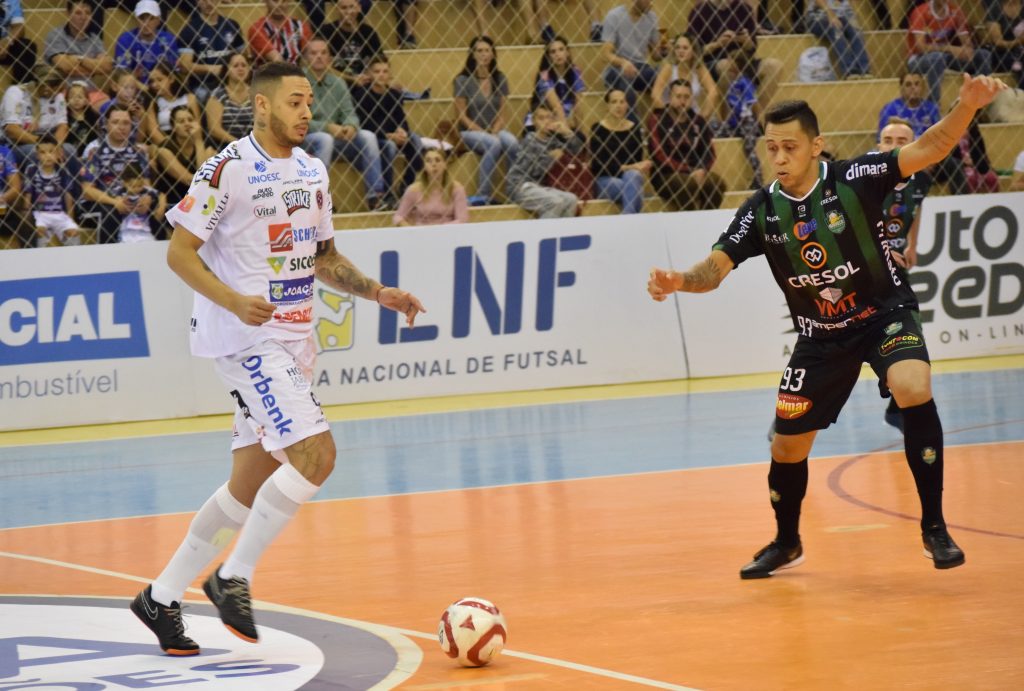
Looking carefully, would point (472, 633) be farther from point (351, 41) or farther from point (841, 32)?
point (841, 32)

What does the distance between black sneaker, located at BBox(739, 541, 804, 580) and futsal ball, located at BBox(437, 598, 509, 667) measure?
1.65m

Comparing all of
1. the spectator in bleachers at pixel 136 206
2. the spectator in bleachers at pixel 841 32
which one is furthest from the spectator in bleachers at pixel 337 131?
the spectator in bleachers at pixel 841 32

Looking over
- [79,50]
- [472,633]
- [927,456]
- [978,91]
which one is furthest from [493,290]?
[472,633]

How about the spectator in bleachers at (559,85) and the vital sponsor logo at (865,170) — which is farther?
the spectator in bleachers at (559,85)

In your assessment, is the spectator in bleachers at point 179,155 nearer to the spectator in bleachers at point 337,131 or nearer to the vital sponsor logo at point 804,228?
the spectator in bleachers at point 337,131

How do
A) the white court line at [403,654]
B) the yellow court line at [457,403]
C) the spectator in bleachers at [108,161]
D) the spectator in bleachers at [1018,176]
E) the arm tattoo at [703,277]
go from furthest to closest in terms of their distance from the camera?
the spectator in bleachers at [1018,176] < the spectator in bleachers at [108,161] < the yellow court line at [457,403] < the arm tattoo at [703,277] < the white court line at [403,654]

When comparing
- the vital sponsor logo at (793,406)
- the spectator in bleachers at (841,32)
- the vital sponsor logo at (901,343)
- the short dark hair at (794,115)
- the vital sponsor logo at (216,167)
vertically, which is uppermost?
the spectator in bleachers at (841,32)

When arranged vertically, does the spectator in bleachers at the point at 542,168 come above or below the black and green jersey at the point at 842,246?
above

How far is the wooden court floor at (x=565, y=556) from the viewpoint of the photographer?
5.16m

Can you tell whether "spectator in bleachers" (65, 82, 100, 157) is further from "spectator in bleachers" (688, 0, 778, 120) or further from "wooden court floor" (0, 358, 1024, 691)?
"spectator in bleachers" (688, 0, 778, 120)

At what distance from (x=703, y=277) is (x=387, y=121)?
8380 mm

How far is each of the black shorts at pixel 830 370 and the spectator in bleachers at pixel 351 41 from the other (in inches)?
352

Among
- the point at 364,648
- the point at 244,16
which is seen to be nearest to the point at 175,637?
the point at 364,648

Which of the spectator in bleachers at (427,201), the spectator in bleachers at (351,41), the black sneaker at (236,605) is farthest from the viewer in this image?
the spectator in bleachers at (351,41)
